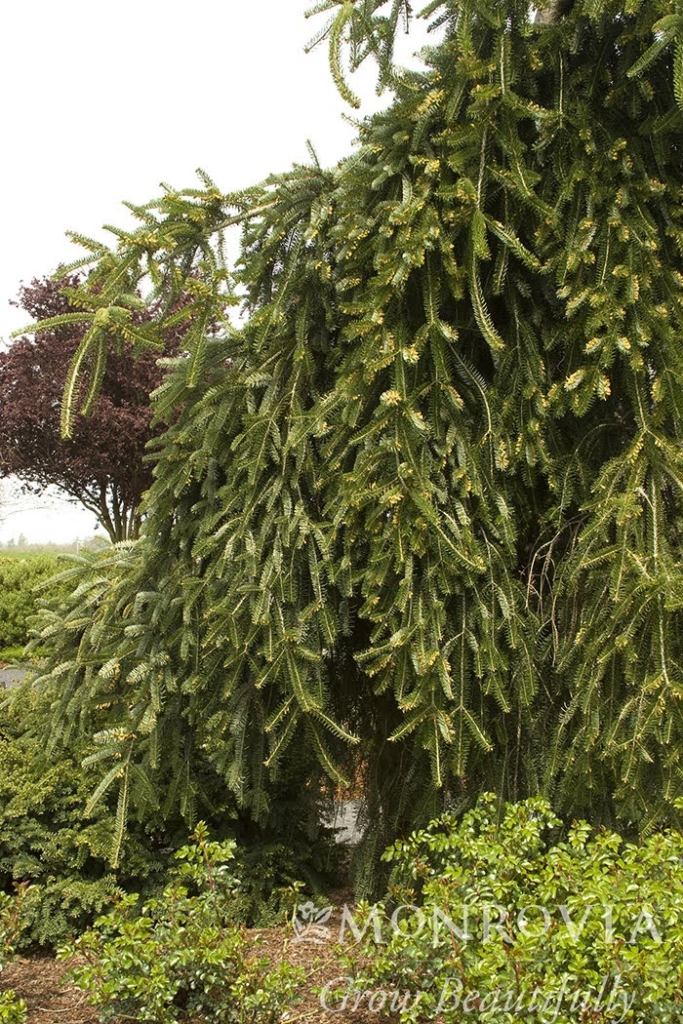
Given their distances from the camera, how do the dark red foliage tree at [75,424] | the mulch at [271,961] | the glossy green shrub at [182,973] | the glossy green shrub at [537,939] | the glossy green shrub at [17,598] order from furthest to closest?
the dark red foliage tree at [75,424], the glossy green shrub at [17,598], the mulch at [271,961], the glossy green shrub at [182,973], the glossy green shrub at [537,939]

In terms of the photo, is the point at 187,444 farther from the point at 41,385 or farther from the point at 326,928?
the point at 41,385

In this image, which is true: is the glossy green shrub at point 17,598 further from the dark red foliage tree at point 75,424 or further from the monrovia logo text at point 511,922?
the monrovia logo text at point 511,922

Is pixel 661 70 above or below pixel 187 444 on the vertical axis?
above

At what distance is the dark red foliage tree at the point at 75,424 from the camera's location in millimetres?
14180

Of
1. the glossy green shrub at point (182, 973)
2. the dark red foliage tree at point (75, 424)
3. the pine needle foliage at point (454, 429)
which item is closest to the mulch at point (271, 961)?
the glossy green shrub at point (182, 973)

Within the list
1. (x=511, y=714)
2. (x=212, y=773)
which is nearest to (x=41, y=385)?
(x=212, y=773)

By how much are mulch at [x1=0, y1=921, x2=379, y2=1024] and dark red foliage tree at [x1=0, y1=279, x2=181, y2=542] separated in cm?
1090

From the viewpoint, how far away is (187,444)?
3.43 m

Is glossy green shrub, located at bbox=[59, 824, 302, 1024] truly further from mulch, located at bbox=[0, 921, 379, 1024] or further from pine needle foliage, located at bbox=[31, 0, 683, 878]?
pine needle foliage, located at bbox=[31, 0, 683, 878]

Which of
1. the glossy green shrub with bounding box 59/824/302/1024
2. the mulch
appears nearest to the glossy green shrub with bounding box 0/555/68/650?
the mulch

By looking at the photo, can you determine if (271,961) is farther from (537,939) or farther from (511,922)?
(537,939)

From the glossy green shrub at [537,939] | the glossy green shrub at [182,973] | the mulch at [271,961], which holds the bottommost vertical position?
the mulch at [271,961]

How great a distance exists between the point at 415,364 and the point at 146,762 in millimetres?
1787

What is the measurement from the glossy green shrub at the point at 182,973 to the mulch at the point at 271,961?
4.6 inches
